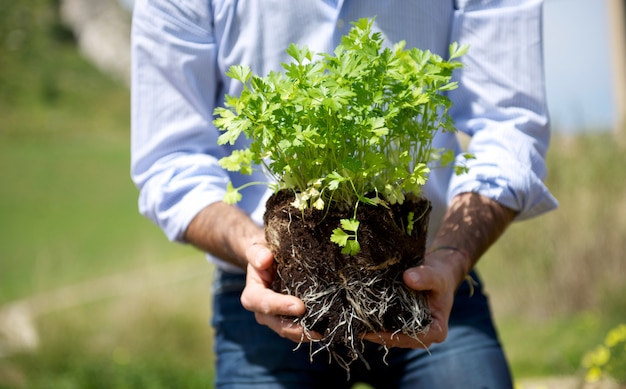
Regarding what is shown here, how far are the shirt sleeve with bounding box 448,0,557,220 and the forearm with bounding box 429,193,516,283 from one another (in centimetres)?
9

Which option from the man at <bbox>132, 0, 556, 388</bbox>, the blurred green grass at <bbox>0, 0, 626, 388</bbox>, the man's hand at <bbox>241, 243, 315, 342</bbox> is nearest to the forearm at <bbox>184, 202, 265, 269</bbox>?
the man at <bbox>132, 0, 556, 388</bbox>

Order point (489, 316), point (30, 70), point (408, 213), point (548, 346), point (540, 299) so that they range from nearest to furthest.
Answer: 1. point (408, 213)
2. point (489, 316)
3. point (548, 346)
4. point (540, 299)
5. point (30, 70)

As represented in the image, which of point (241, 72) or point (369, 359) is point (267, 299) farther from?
point (369, 359)

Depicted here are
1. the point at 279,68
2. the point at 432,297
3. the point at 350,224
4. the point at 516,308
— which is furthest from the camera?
the point at 516,308

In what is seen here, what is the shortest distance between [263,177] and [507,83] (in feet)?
2.40

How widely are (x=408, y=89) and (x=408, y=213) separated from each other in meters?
0.28

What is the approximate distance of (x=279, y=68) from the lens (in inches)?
82.6

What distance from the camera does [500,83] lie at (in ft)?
7.00

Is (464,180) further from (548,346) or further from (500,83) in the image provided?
(548,346)

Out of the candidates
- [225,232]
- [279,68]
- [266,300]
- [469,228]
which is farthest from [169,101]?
[469,228]

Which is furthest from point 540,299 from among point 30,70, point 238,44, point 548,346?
point 30,70

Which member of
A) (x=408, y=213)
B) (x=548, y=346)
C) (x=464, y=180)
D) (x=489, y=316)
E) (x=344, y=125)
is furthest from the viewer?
(x=548, y=346)

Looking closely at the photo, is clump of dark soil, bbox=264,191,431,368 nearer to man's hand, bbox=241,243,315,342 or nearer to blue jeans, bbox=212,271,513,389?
man's hand, bbox=241,243,315,342

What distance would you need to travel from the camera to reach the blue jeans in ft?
6.73
